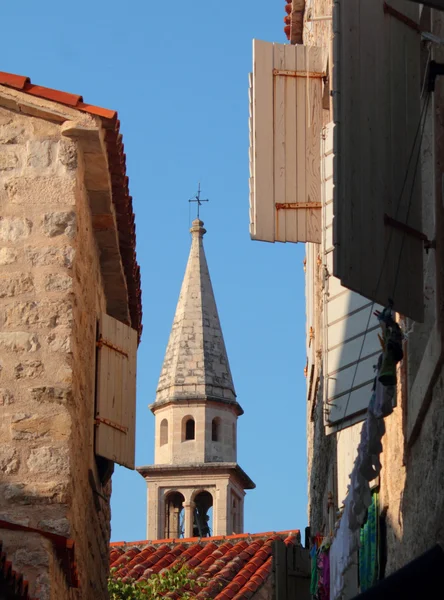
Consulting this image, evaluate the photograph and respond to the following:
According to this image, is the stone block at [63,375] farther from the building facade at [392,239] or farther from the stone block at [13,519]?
the building facade at [392,239]

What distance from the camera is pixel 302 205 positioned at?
9.48m

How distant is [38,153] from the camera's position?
9141mm

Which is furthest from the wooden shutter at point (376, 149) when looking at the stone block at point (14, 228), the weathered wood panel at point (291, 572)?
the weathered wood panel at point (291, 572)

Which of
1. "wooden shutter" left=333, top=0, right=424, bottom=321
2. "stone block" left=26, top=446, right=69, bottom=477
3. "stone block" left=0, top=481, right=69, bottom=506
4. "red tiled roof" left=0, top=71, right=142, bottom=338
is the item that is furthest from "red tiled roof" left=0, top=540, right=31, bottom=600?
"red tiled roof" left=0, top=71, right=142, bottom=338

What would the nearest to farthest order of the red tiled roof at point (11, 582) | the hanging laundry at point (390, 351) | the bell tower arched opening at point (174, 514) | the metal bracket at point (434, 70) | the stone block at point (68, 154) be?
the metal bracket at point (434, 70) → the hanging laundry at point (390, 351) → the red tiled roof at point (11, 582) → the stone block at point (68, 154) → the bell tower arched opening at point (174, 514)

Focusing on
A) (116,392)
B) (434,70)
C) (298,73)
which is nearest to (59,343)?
(116,392)

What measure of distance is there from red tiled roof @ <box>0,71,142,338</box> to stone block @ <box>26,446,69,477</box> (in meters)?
2.19

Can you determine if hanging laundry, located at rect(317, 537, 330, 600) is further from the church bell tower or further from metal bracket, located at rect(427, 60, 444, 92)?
the church bell tower

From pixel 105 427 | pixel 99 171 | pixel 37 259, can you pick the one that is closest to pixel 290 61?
pixel 99 171

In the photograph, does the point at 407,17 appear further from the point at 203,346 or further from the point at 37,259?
the point at 203,346

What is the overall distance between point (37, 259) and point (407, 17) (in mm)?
3546

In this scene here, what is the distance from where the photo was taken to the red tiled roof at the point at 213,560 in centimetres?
1609

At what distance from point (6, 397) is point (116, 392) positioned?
1929 mm

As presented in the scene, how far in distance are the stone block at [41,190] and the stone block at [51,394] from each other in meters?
1.29
